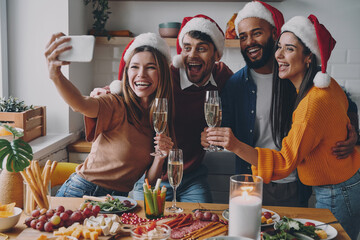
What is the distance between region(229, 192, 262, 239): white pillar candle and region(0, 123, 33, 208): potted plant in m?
0.77

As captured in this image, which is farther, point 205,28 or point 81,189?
point 205,28

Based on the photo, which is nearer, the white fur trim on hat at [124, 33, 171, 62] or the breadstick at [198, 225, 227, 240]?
the breadstick at [198, 225, 227, 240]

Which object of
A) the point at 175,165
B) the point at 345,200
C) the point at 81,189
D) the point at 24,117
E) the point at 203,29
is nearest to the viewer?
the point at 175,165

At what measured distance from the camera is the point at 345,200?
183 cm

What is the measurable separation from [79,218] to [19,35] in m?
2.01

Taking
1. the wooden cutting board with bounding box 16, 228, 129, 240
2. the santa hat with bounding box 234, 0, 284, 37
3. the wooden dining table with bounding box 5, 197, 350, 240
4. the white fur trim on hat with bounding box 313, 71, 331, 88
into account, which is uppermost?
the santa hat with bounding box 234, 0, 284, 37

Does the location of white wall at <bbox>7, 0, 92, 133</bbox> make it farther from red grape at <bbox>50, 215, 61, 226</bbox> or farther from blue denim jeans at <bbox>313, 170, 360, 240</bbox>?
blue denim jeans at <bbox>313, 170, 360, 240</bbox>

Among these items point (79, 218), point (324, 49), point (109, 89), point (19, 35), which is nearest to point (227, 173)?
point (109, 89)

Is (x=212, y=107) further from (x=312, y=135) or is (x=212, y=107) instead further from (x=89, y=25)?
(x=89, y=25)

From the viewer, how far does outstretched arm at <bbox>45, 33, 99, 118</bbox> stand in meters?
1.44

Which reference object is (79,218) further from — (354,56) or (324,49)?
(354,56)

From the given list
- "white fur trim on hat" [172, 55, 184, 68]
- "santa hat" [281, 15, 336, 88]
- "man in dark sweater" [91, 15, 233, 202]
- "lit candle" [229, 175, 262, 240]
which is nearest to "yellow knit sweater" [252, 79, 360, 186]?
"santa hat" [281, 15, 336, 88]

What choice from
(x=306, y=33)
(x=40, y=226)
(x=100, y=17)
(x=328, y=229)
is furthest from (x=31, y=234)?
(x=100, y=17)

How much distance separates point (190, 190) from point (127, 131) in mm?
521
